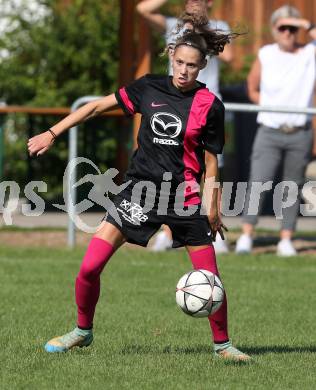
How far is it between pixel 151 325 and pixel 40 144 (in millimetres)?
1985

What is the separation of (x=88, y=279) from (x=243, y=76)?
11451 millimetres

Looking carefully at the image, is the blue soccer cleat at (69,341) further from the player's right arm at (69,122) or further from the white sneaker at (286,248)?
the white sneaker at (286,248)

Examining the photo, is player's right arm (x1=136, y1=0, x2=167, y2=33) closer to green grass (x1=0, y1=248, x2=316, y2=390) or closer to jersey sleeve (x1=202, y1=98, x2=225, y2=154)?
green grass (x1=0, y1=248, x2=316, y2=390)

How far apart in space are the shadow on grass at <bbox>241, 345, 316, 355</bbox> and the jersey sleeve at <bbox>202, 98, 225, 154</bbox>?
1.30 m

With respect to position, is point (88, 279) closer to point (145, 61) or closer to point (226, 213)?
point (226, 213)

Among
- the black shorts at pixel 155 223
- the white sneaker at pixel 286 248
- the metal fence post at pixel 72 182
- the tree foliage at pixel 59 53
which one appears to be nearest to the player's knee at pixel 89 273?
the black shorts at pixel 155 223

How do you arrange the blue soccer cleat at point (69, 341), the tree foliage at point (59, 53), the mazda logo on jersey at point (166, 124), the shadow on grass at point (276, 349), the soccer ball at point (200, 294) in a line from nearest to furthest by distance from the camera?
the soccer ball at point (200, 294) → the mazda logo on jersey at point (166, 124) → the blue soccer cleat at point (69, 341) → the shadow on grass at point (276, 349) → the tree foliage at point (59, 53)

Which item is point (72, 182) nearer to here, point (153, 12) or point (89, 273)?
point (153, 12)

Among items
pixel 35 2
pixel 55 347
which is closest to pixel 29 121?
pixel 35 2

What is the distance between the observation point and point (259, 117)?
1258 cm

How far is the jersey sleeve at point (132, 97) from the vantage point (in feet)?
24.1

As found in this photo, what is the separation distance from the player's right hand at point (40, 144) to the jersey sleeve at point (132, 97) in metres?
0.51

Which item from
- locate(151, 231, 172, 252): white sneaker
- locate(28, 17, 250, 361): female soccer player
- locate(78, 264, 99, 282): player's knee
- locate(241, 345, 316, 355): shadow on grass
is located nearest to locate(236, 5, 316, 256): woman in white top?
locate(151, 231, 172, 252): white sneaker

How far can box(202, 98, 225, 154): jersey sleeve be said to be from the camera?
7184mm
